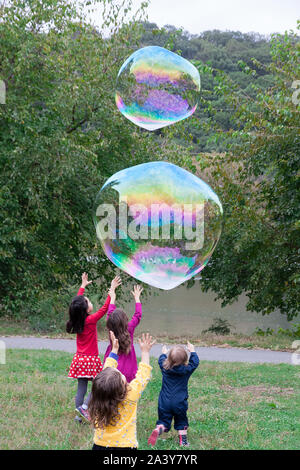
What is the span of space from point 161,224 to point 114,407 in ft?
7.90

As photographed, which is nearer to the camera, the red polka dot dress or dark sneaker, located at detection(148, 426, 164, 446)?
dark sneaker, located at detection(148, 426, 164, 446)

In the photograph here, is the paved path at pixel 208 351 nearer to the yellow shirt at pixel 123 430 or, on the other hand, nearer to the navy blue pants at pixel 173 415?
the navy blue pants at pixel 173 415

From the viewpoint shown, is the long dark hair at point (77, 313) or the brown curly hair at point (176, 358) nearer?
the brown curly hair at point (176, 358)

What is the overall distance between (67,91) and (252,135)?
12.2 ft

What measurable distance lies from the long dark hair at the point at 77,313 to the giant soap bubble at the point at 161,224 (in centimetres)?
65

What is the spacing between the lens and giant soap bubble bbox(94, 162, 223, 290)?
554 centimetres

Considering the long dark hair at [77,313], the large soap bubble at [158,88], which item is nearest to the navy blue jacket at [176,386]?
the long dark hair at [77,313]

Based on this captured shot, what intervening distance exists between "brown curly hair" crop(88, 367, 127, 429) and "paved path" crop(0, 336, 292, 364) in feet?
21.4

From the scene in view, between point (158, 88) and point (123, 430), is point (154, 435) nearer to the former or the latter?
point (123, 430)

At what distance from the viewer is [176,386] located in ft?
15.7

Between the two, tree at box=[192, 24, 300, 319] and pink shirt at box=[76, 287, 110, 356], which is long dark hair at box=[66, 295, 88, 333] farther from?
tree at box=[192, 24, 300, 319]

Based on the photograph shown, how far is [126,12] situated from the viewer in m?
12.5

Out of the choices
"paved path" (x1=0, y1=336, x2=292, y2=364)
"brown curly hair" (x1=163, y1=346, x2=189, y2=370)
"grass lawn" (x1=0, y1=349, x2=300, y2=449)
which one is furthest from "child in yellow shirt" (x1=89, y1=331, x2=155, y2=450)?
"paved path" (x1=0, y1=336, x2=292, y2=364)

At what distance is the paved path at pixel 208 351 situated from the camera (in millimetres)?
10054
